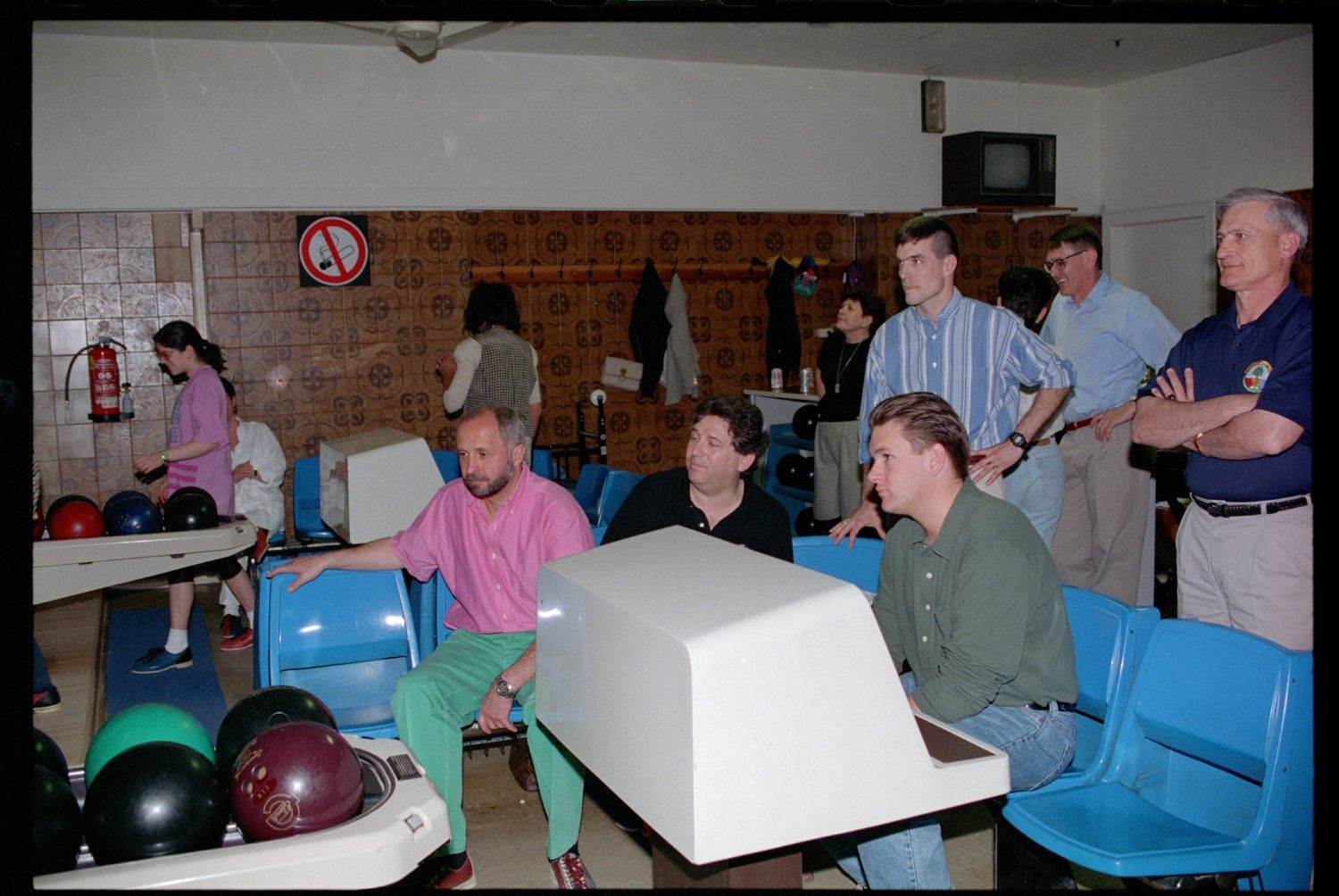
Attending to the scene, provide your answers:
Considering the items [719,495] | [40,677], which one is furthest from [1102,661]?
[40,677]

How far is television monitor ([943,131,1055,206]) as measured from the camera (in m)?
8.00

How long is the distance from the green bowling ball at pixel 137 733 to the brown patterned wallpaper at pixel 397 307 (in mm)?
4515

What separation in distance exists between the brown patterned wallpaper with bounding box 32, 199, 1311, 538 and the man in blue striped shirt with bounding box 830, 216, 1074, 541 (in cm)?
449

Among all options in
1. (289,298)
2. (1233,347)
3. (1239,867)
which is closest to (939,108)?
(289,298)

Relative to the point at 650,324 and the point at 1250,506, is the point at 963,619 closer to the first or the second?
the point at 1250,506

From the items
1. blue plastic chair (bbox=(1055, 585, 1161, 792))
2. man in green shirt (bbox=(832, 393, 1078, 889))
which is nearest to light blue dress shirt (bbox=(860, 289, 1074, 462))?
blue plastic chair (bbox=(1055, 585, 1161, 792))

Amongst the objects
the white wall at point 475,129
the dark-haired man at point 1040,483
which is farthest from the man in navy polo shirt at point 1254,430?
the white wall at point 475,129

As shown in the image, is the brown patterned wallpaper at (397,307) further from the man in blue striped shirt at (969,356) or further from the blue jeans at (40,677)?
the man in blue striped shirt at (969,356)

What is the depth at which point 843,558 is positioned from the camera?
10.7ft

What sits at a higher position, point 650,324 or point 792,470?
point 650,324

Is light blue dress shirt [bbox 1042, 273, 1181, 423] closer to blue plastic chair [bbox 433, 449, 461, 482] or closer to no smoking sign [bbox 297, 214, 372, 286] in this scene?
blue plastic chair [bbox 433, 449, 461, 482]

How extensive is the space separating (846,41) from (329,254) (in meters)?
3.66

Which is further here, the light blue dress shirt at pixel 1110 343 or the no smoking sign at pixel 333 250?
the no smoking sign at pixel 333 250

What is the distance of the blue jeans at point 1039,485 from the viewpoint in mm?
3906
